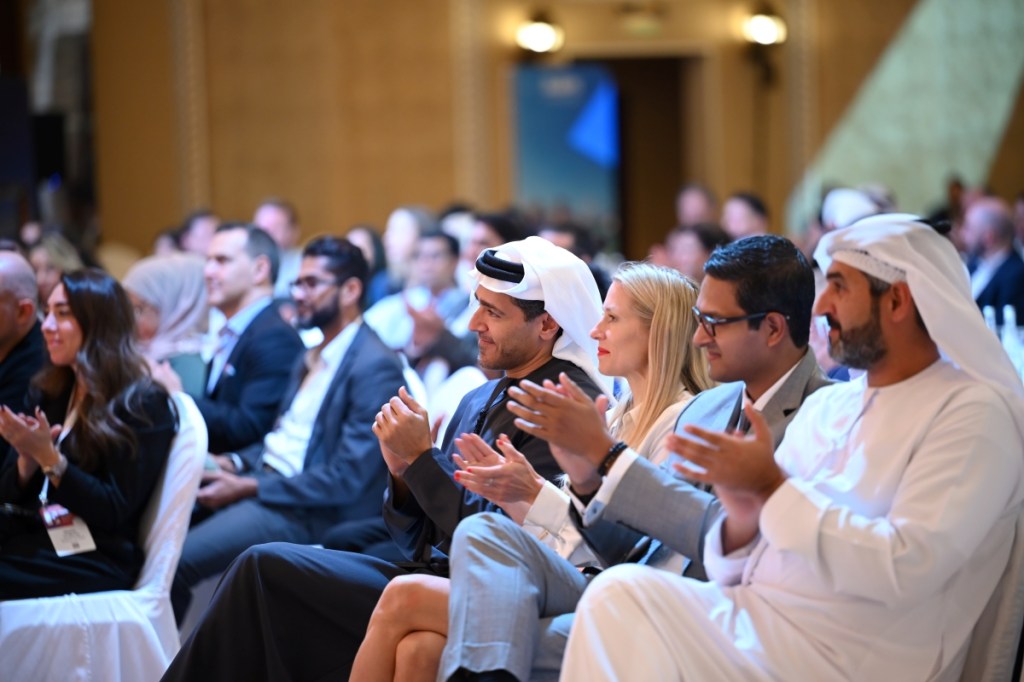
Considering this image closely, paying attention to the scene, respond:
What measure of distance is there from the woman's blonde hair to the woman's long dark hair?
1.53 metres

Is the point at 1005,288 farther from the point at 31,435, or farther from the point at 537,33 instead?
the point at 31,435

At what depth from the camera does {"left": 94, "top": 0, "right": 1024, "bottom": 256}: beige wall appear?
1127 centimetres

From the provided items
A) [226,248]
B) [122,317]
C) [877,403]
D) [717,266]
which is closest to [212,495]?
[122,317]

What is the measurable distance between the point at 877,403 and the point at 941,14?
10.5m

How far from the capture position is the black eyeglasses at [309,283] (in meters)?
5.24

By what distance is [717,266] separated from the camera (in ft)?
10.3

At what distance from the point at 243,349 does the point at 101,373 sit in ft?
4.87

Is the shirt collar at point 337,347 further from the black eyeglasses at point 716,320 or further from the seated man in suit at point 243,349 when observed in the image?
the black eyeglasses at point 716,320

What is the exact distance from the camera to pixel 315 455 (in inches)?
196

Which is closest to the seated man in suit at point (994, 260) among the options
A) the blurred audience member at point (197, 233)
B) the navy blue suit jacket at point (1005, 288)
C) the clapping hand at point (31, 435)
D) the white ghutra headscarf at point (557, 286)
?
the navy blue suit jacket at point (1005, 288)

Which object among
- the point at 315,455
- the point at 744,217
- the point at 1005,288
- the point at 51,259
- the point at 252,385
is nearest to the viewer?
the point at 315,455

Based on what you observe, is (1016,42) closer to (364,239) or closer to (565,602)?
(364,239)

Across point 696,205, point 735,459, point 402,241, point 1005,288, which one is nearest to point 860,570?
point 735,459

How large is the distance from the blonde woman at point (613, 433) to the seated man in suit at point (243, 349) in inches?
79.1
